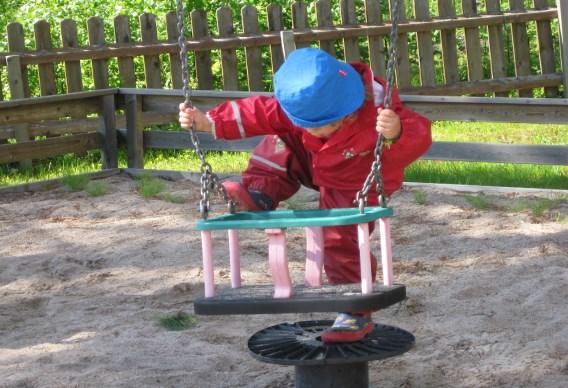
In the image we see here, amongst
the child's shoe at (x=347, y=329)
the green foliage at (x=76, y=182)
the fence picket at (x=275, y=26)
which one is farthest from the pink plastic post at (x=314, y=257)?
the fence picket at (x=275, y=26)

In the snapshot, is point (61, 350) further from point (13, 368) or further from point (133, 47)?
point (133, 47)

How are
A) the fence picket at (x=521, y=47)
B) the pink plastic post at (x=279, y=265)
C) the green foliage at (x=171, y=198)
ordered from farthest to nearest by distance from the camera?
the fence picket at (x=521, y=47)
the green foliage at (x=171, y=198)
the pink plastic post at (x=279, y=265)

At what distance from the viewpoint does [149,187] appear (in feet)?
25.6

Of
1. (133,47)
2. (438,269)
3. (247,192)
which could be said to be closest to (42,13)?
(133,47)

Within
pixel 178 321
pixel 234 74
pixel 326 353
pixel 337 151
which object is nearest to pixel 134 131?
pixel 234 74

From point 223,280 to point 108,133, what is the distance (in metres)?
3.56

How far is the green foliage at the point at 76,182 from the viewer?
8.19 metres

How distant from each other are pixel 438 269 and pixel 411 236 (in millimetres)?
752

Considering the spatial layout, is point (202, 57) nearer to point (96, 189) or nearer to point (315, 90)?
point (96, 189)

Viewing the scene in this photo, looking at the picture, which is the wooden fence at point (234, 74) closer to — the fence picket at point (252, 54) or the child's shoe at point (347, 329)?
the fence picket at point (252, 54)

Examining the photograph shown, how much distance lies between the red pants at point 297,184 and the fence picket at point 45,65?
6.10 metres

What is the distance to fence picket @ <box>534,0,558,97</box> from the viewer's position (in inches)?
516

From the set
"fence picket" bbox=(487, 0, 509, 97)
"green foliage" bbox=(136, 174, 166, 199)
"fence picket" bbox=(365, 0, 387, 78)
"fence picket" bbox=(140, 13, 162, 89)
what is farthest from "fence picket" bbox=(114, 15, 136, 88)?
"fence picket" bbox=(487, 0, 509, 97)

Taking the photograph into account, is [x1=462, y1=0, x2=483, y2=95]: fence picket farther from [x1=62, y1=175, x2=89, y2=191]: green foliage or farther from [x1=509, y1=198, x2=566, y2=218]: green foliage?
[x1=509, y1=198, x2=566, y2=218]: green foliage
